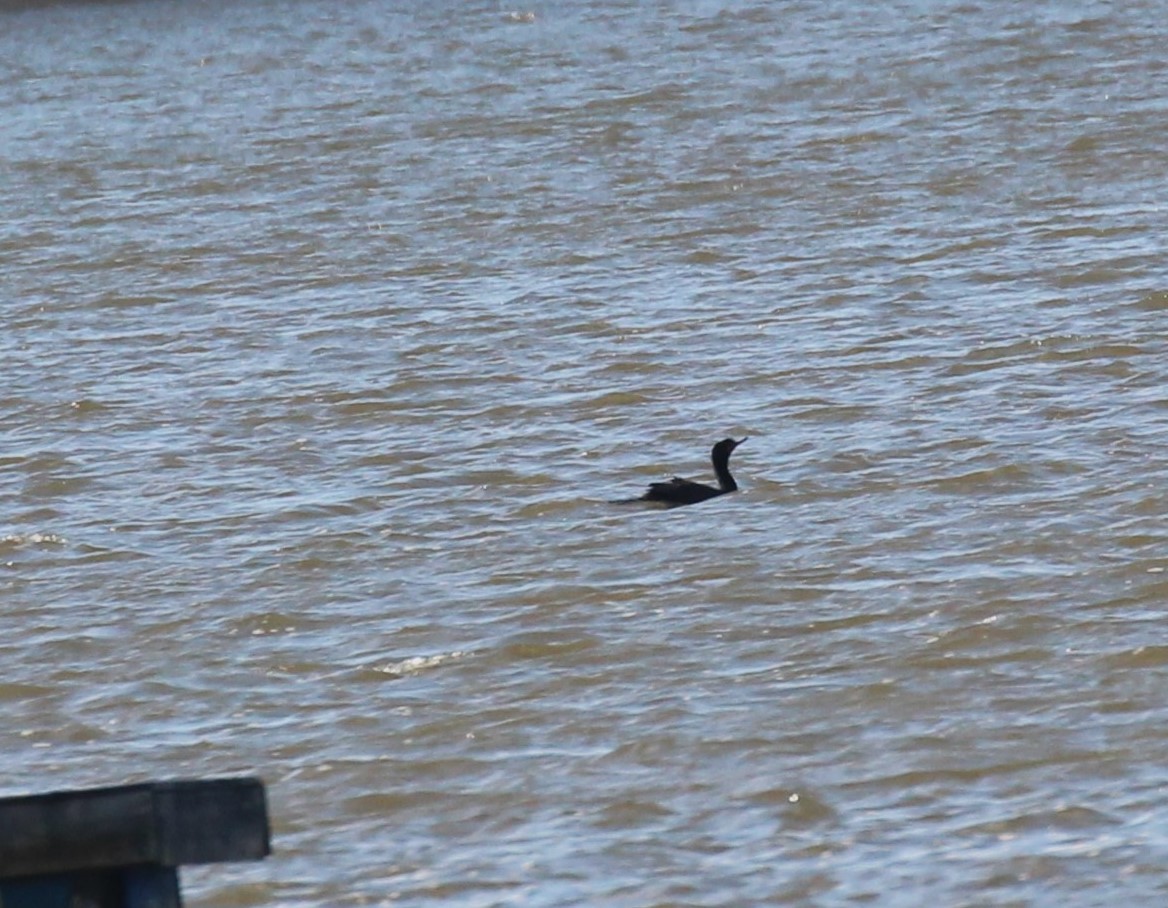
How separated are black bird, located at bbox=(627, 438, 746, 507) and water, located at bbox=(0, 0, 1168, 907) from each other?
12cm

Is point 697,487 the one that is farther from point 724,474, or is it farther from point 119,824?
point 119,824

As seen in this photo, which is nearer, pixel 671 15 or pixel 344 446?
pixel 344 446

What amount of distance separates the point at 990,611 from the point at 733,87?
548 inches

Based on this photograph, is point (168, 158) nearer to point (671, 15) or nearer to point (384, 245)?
point (384, 245)

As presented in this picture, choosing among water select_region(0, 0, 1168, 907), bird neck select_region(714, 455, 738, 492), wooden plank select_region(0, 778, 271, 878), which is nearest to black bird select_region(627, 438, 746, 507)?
bird neck select_region(714, 455, 738, 492)

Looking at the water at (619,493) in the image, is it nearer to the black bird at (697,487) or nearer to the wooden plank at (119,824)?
the black bird at (697,487)

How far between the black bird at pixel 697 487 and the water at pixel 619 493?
12 centimetres

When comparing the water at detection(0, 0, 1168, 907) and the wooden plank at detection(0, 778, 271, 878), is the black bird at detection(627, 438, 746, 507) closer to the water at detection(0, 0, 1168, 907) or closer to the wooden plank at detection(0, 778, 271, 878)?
the water at detection(0, 0, 1168, 907)

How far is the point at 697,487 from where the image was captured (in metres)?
9.62

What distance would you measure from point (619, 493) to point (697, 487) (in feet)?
1.76

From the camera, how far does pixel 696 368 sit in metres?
11.9

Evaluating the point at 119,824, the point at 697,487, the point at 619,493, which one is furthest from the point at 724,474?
the point at 119,824

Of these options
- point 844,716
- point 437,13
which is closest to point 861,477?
point 844,716

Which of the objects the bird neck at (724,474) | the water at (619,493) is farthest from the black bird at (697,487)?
the water at (619,493)
